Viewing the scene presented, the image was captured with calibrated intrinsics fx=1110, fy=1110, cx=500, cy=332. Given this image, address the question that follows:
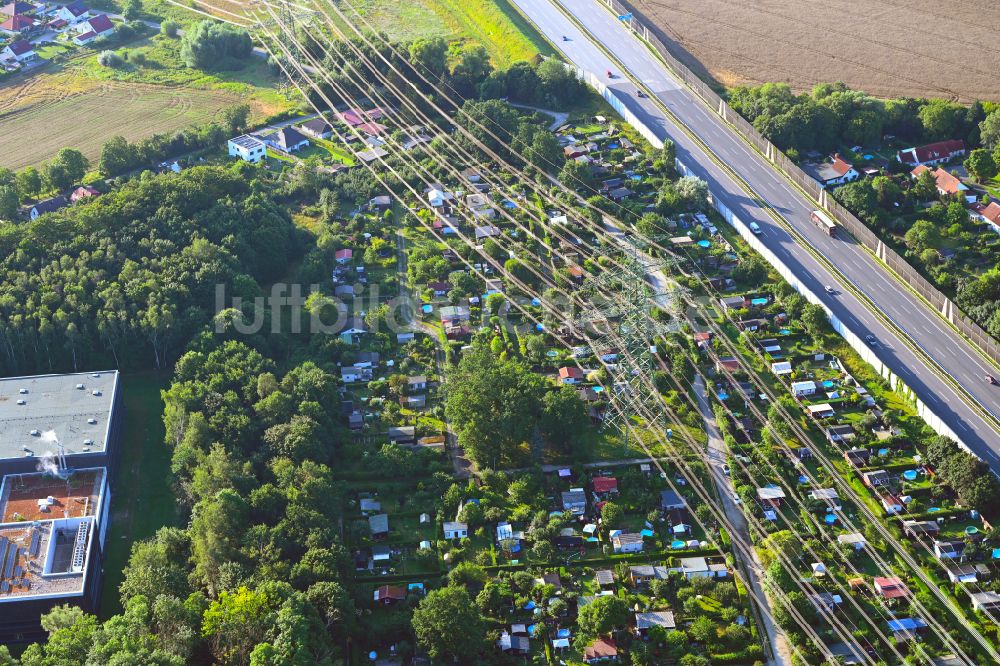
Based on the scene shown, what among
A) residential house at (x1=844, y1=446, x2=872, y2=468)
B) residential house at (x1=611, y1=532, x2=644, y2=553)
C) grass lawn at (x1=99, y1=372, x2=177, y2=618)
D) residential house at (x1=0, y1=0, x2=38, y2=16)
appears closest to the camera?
residential house at (x1=611, y1=532, x2=644, y2=553)

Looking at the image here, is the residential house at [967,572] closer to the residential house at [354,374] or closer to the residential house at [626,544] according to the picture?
the residential house at [626,544]

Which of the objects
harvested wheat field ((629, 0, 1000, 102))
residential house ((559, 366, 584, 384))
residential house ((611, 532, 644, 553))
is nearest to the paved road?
residential house ((611, 532, 644, 553))

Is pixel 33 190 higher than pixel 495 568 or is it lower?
higher

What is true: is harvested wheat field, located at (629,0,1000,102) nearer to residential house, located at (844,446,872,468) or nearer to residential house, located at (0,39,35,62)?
residential house, located at (844,446,872,468)

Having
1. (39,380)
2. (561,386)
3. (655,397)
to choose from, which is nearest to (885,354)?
(655,397)

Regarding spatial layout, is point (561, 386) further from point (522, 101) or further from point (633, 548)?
point (522, 101)

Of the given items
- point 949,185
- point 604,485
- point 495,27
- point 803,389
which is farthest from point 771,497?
point 495,27

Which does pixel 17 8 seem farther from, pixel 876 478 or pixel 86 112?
pixel 876 478

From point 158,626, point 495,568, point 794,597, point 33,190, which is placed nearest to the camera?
point 158,626
